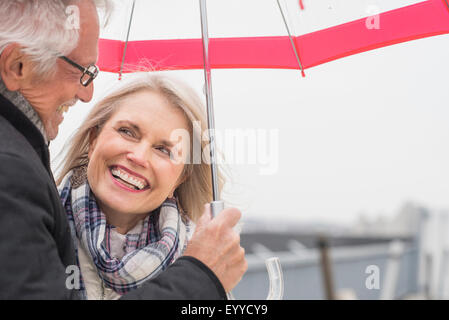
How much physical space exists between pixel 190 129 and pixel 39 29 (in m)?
0.58

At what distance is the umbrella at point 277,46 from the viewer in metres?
1.40

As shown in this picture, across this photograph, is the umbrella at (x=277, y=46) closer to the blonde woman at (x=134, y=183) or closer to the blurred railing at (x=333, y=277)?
the blonde woman at (x=134, y=183)

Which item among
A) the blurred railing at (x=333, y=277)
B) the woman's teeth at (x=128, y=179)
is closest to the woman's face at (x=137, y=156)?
the woman's teeth at (x=128, y=179)

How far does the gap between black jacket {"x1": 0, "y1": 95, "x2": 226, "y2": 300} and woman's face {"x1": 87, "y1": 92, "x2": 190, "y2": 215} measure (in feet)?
1.26

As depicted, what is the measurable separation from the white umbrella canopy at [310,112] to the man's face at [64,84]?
20 centimetres

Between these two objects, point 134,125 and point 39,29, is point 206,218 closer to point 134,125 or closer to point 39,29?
point 134,125

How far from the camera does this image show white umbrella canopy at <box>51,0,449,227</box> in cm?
156

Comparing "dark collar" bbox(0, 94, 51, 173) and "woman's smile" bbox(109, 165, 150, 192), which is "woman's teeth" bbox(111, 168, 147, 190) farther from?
"dark collar" bbox(0, 94, 51, 173)

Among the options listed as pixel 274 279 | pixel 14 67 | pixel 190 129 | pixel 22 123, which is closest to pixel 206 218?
pixel 274 279

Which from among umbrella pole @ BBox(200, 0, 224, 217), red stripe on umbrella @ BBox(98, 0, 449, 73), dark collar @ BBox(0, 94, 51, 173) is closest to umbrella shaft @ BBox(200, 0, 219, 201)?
umbrella pole @ BBox(200, 0, 224, 217)

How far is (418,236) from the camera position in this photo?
15.7 ft

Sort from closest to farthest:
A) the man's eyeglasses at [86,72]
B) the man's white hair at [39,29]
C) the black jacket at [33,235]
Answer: the black jacket at [33,235] < the man's white hair at [39,29] < the man's eyeglasses at [86,72]
